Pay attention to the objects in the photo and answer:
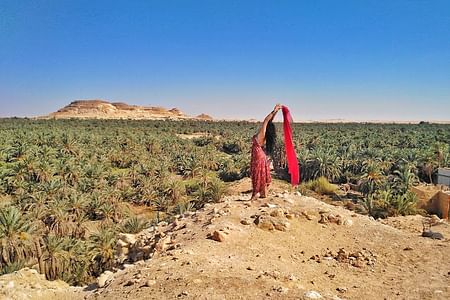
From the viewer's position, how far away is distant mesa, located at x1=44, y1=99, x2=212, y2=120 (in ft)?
461

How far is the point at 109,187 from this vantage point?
2647 cm

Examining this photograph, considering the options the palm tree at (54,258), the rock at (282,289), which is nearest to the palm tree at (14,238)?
the palm tree at (54,258)

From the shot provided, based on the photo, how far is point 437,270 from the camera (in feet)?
23.5

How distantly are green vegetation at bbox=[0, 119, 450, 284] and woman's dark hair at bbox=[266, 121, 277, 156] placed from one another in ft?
16.2

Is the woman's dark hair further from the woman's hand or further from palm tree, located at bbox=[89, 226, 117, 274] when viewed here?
palm tree, located at bbox=[89, 226, 117, 274]

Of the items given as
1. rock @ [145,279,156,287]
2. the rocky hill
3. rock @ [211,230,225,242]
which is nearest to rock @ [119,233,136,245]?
the rocky hill

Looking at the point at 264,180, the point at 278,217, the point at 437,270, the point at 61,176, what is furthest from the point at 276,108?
the point at 61,176

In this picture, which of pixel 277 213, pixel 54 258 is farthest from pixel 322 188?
pixel 277 213

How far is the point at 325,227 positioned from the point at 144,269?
13.4ft

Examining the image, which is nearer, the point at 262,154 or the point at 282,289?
the point at 282,289

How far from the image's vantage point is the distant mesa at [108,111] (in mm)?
140500

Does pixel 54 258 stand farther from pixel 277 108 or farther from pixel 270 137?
pixel 277 108

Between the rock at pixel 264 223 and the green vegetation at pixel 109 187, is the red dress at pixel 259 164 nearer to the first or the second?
the rock at pixel 264 223

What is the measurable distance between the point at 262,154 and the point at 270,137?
1.55 ft
